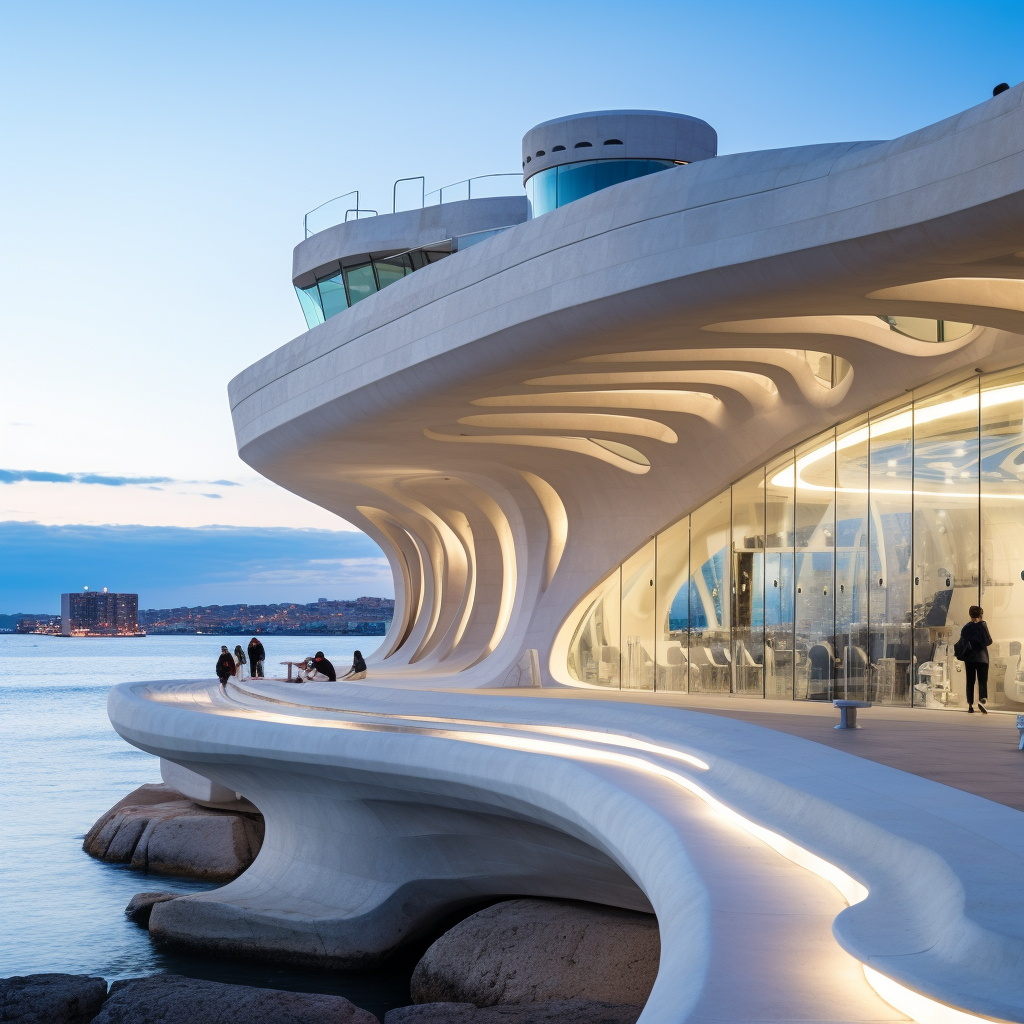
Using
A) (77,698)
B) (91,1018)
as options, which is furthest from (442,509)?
(77,698)

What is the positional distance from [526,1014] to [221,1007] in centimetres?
348

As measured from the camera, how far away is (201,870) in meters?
26.2

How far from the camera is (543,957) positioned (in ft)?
48.7

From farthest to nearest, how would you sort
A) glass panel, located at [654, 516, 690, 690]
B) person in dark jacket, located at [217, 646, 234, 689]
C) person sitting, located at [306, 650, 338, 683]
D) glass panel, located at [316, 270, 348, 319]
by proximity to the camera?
person in dark jacket, located at [217, 646, 234, 689] → glass panel, located at [316, 270, 348, 319] → person sitting, located at [306, 650, 338, 683] → glass panel, located at [654, 516, 690, 690]

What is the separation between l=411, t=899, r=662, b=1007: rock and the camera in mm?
14062

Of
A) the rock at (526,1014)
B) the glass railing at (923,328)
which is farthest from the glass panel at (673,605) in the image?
the rock at (526,1014)

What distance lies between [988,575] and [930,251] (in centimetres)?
710

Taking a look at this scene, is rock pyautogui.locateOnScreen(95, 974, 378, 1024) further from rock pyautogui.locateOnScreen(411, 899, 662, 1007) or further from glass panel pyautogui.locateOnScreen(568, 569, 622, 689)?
glass panel pyautogui.locateOnScreen(568, 569, 622, 689)

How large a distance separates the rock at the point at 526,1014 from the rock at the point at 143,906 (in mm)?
11879

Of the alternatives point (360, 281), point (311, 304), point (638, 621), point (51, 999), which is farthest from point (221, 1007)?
point (311, 304)

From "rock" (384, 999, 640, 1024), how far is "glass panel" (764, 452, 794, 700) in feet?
35.5

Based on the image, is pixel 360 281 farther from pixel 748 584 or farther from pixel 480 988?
pixel 480 988

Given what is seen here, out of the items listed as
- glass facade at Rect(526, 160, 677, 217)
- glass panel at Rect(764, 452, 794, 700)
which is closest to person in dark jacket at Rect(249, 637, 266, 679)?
glass facade at Rect(526, 160, 677, 217)

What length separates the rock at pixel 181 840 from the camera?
26.0 metres
